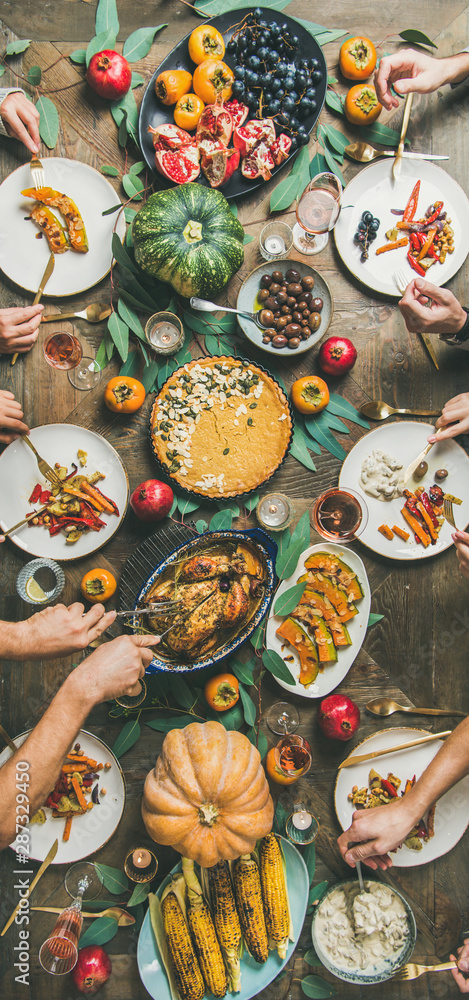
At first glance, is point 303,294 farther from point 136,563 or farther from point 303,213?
point 136,563

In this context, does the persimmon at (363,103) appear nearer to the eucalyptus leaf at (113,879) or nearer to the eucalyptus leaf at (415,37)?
the eucalyptus leaf at (415,37)

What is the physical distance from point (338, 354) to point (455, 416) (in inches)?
24.2

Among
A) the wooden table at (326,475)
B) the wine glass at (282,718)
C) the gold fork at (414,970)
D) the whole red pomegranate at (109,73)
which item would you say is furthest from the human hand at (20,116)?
the gold fork at (414,970)

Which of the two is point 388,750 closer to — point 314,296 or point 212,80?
point 314,296

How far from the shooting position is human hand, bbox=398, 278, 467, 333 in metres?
2.61

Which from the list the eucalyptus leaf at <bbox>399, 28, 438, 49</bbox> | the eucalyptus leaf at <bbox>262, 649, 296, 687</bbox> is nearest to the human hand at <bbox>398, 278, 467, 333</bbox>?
the eucalyptus leaf at <bbox>399, 28, 438, 49</bbox>

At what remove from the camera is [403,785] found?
8.95 feet

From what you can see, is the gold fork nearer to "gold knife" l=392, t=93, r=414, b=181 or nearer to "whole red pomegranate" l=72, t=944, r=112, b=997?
"whole red pomegranate" l=72, t=944, r=112, b=997

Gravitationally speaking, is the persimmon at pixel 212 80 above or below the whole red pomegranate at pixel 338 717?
above

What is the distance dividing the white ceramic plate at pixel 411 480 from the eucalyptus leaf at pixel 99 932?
208 cm

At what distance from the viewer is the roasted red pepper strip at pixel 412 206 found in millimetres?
2811

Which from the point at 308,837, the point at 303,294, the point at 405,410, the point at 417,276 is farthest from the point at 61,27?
the point at 308,837

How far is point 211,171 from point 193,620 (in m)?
2.06

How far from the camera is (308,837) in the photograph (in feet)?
8.58
